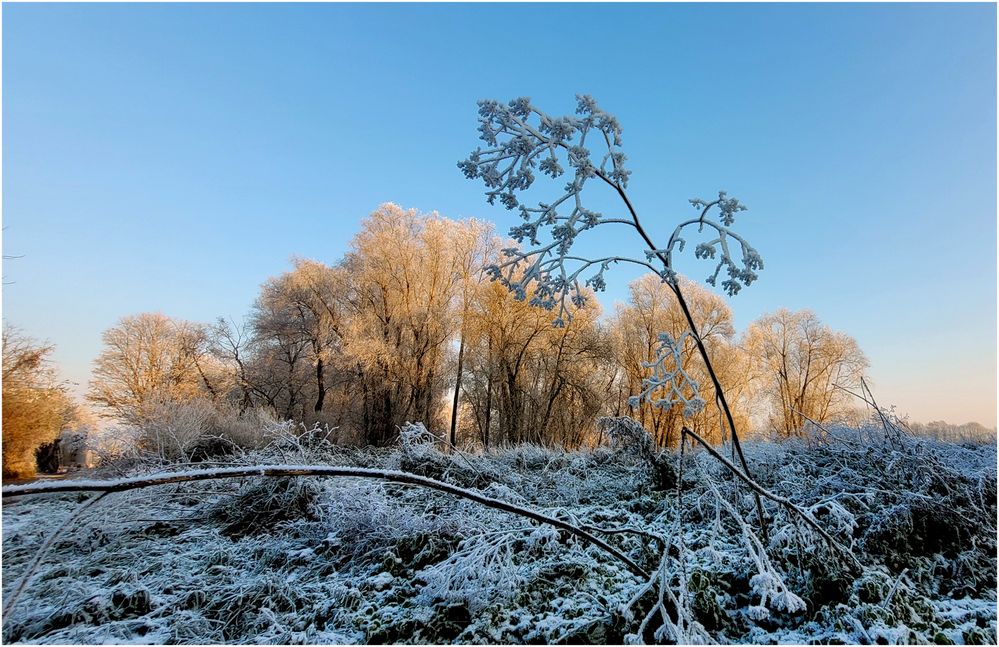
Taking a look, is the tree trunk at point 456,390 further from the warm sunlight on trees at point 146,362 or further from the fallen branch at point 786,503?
the fallen branch at point 786,503

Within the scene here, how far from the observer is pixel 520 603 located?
3049 millimetres

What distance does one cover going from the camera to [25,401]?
38.6 ft

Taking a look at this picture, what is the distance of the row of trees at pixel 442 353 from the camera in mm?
19656

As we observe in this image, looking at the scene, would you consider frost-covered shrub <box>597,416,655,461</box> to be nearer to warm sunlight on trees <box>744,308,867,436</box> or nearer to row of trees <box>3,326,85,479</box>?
row of trees <box>3,326,85,479</box>

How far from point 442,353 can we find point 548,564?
17.3 metres

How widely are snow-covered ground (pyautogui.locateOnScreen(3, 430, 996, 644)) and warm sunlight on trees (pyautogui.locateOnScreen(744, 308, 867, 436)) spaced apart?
18.7 metres

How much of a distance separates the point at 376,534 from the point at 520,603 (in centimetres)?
150

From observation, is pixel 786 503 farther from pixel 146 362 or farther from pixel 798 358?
pixel 146 362

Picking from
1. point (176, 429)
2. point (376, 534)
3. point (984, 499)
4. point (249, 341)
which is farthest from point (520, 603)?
point (249, 341)

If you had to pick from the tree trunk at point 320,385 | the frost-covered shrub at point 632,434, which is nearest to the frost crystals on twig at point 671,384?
the frost-covered shrub at point 632,434

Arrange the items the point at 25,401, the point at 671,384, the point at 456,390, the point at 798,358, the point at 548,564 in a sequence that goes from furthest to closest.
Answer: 1. the point at 798,358
2. the point at 456,390
3. the point at 25,401
4. the point at 548,564
5. the point at 671,384

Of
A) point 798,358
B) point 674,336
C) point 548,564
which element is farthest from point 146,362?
point 798,358

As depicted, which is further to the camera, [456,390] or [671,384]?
[456,390]

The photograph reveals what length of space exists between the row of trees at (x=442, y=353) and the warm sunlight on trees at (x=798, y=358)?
0.18ft
